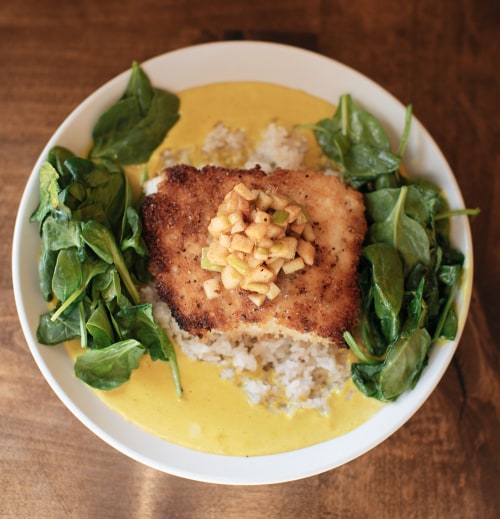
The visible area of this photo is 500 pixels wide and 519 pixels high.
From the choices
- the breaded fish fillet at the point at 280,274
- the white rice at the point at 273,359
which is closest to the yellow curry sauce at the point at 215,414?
the white rice at the point at 273,359

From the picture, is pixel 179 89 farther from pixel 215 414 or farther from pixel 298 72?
pixel 215 414

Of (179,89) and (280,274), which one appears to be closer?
(280,274)

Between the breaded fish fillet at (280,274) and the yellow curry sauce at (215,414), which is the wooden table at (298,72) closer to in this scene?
the yellow curry sauce at (215,414)

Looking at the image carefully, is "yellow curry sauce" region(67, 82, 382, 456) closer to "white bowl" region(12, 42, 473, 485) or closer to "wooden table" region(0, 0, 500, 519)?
"white bowl" region(12, 42, 473, 485)

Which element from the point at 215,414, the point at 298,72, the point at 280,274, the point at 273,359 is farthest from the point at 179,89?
the point at 215,414

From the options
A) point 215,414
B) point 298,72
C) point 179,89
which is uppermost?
point 298,72

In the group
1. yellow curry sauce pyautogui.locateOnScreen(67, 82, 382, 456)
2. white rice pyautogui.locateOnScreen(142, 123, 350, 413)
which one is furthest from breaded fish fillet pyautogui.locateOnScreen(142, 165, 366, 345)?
yellow curry sauce pyautogui.locateOnScreen(67, 82, 382, 456)

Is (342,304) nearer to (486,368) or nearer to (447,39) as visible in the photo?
(486,368)
